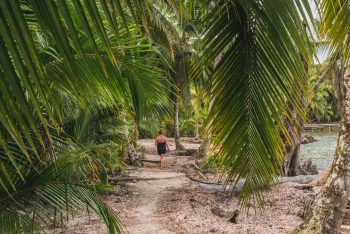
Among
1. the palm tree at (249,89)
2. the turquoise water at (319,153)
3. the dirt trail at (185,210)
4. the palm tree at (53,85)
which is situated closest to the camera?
the palm tree at (53,85)

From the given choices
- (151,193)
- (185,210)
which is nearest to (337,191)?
(185,210)

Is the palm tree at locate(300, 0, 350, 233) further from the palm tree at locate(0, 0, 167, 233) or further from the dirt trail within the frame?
the palm tree at locate(0, 0, 167, 233)

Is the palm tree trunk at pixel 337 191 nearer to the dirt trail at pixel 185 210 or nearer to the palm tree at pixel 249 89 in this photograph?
the dirt trail at pixel 185 210

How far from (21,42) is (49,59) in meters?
1.96

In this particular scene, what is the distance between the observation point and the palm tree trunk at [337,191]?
4613 millimetres

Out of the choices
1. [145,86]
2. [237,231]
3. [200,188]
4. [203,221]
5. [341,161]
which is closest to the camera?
[145,86]

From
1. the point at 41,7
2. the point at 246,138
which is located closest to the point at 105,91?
the point at 246,138

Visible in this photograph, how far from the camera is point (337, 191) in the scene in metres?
4.67

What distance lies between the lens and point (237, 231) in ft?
19.8

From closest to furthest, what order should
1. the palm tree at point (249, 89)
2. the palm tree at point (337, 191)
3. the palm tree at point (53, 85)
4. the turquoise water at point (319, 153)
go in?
the palm tree at point (53, 85) < the palm tree at point (249, 89) < the palm tree at point (337, 191) < the turquoise water at point (319, 153)

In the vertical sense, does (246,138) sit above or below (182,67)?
above

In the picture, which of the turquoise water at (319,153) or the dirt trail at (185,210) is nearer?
the dirt trail at (185,210)

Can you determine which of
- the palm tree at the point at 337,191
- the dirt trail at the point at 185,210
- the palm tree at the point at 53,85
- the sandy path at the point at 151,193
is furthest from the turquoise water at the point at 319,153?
the palm tree at the point at 53,85

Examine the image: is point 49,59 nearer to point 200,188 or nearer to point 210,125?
point 210,125
